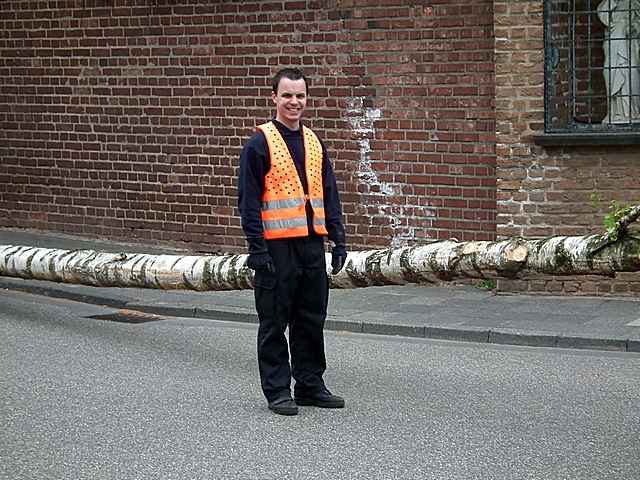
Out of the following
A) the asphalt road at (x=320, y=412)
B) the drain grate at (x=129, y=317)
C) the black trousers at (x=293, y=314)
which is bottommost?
the asphalt road at (x=320, y=412)

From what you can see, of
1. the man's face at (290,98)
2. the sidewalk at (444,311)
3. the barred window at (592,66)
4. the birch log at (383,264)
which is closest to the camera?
the birch log at (383,264)

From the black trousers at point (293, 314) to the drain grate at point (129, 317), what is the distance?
3529 millimetres

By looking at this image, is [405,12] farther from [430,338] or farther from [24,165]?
[24,165]

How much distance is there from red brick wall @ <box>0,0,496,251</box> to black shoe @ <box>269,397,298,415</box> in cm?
489

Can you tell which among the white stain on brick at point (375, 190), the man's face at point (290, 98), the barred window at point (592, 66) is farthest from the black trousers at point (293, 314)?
the white stain on brick at point (375, 190)

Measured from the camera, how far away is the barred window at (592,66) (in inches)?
453

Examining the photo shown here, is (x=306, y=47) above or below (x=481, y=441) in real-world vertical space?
above

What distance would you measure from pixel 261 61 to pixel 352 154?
1.49 metres

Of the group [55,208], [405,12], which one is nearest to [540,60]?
[405,12]

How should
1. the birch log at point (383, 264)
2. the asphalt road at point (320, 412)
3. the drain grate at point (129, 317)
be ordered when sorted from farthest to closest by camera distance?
the drain grate at point (129, 317)
the birch log at point (383, 264)
the asphalt road at point (320, 412)

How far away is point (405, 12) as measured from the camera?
40.9 ft

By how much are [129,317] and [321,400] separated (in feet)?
12.7

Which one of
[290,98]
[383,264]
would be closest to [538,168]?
[383,264]

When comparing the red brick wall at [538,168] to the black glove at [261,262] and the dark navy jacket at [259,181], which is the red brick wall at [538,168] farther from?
the black glove at [261,262]
